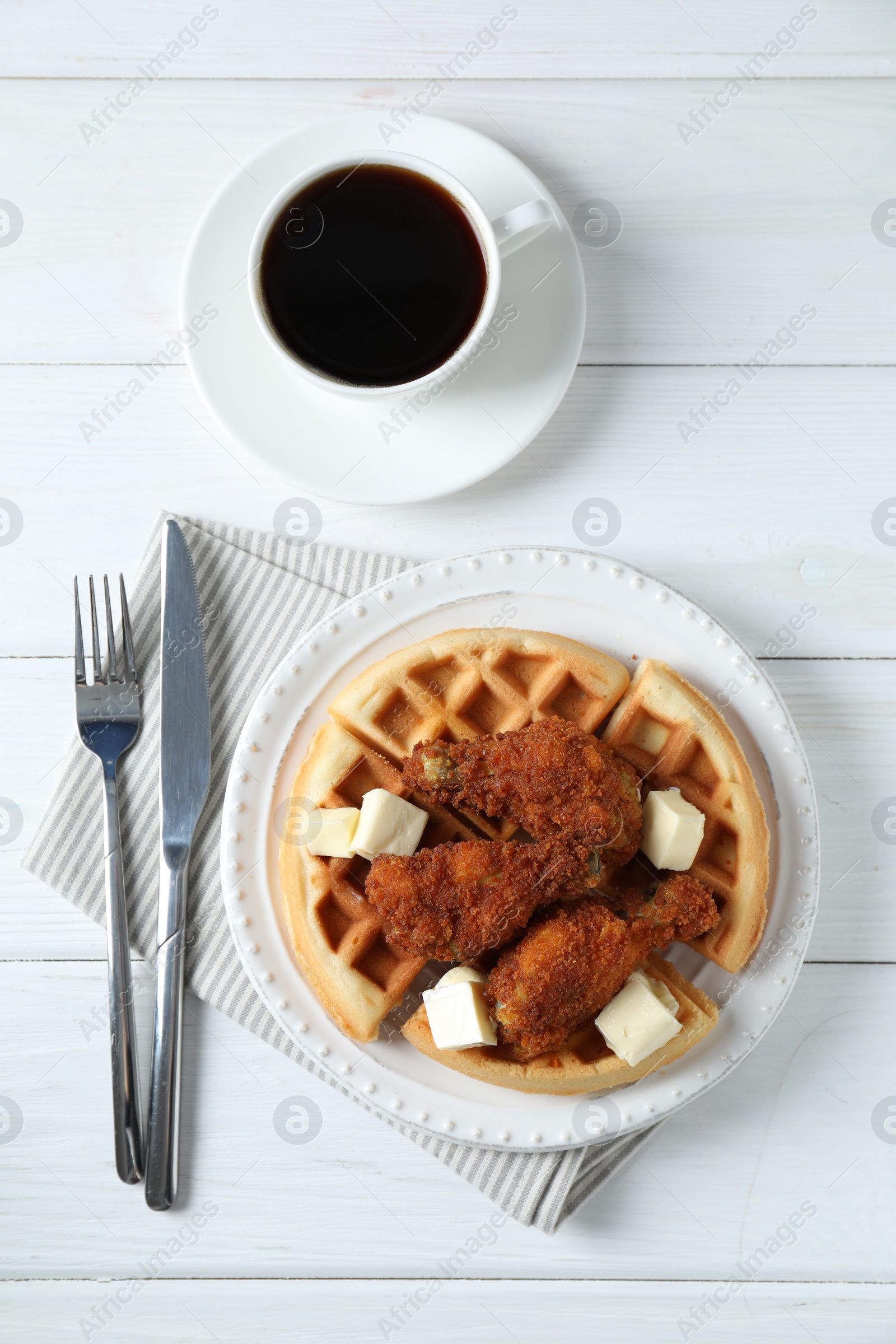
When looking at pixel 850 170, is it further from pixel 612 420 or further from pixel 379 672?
pixel 379 672

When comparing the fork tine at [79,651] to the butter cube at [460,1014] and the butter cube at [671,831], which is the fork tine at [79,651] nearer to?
the butter cube at [460,1014]

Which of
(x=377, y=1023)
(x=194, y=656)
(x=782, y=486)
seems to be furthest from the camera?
(x=782, y=486)

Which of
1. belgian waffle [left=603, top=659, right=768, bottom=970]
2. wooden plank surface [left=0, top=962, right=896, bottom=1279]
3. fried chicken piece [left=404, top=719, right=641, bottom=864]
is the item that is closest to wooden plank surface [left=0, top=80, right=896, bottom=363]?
belgian waffle [left=603, top=659, right=768, bottom=970]

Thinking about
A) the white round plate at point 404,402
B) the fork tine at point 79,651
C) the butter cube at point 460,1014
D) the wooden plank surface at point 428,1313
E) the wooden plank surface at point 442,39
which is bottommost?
the wooden plank surface at point 428,1313

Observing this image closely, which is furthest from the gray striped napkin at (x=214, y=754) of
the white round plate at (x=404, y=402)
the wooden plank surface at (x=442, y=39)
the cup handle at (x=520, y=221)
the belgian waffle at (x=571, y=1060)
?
the wooden plank surface at (x=442, y=39)

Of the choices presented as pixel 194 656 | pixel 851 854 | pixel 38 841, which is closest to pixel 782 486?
pixel 851 854

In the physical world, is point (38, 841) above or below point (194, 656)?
below

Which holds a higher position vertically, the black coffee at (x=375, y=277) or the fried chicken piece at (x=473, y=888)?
the black coffee at (x=375, y=277)
